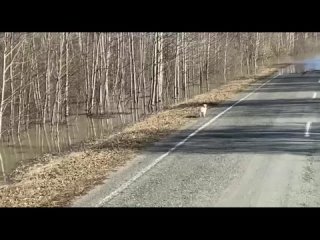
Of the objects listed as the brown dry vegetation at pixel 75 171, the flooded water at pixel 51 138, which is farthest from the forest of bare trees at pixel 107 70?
the brown dry vegetation at pixel 75 171

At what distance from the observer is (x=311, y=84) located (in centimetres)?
2641

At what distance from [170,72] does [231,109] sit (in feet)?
66.7

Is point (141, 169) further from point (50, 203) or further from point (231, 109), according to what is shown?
point (231, 109)

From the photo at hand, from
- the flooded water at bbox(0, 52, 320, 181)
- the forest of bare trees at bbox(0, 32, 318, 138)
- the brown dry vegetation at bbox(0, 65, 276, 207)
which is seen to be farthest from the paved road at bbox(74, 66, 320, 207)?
the forest of bare trees at bbox(0, 32, 318, 138)

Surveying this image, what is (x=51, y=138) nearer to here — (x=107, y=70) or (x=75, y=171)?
(x=107, y=70)

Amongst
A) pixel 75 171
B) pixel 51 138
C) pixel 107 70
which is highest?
pixel 107 70

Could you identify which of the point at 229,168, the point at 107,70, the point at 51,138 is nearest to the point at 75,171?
the point at 229,168

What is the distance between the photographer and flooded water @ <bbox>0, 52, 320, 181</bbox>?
659 inches

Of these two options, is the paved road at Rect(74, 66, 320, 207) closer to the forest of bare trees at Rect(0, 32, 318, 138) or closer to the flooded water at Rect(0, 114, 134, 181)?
the flooded water at Rect(0, 114, 134, 181)

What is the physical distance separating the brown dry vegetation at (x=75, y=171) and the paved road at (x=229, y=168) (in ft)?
1.30

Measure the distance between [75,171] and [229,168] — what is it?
11.0ft

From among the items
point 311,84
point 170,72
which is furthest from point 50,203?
point 170,72

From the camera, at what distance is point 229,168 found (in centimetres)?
948
